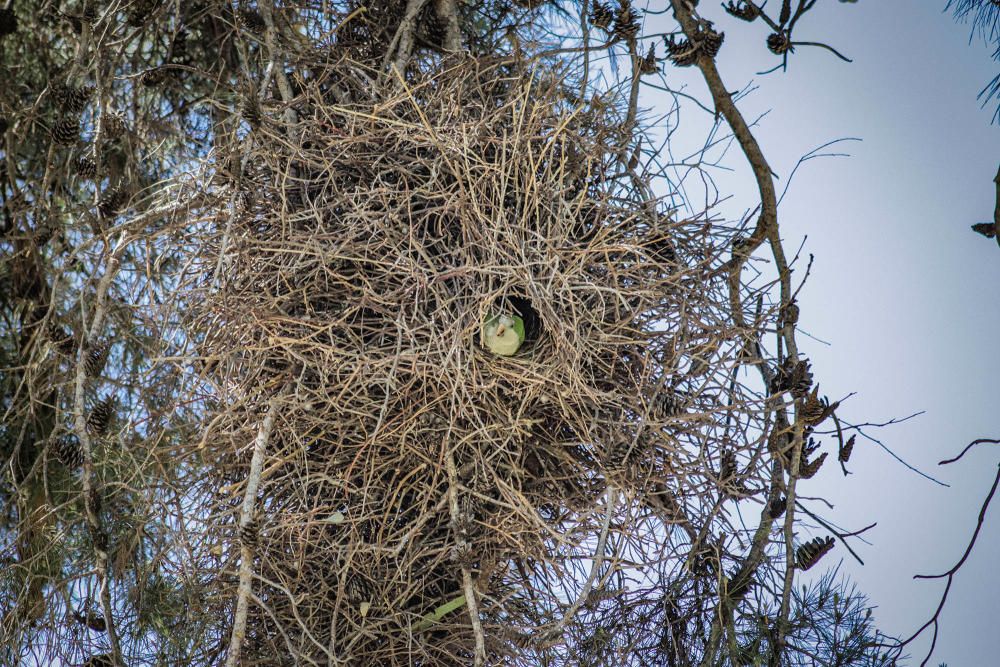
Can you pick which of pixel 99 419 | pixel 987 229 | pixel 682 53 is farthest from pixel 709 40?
pixel 99 419

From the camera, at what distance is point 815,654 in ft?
4.16

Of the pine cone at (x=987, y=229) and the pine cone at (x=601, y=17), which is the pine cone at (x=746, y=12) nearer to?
the pine cone at (x=601, y=17)

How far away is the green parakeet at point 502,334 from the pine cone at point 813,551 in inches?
16.5

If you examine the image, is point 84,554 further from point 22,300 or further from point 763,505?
point 763,505

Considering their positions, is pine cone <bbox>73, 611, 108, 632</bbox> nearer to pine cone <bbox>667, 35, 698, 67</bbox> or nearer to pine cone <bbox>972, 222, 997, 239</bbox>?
pine cone <bbox>667, 35, 698, 67</bbox>

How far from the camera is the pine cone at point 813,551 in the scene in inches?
46.3

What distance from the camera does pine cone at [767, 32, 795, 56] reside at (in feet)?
4.49

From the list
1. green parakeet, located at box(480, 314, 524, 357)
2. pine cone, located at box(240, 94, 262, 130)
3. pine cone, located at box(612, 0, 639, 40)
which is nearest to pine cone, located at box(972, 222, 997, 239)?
pine cone, located at box(612, 0, 639, 40)

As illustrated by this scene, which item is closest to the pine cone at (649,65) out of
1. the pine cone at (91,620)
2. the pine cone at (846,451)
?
the pine cone at (846,451)

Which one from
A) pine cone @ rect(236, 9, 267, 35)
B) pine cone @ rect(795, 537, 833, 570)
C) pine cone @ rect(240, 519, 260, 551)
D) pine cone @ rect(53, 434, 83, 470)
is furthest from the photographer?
pine cone @ rect(236, 9, 267, 35)

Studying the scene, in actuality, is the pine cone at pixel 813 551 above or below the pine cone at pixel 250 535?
above

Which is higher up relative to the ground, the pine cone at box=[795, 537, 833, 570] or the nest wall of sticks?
the nest wall of sticks

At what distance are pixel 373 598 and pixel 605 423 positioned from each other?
1.09ft

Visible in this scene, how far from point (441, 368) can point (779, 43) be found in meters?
0.68
